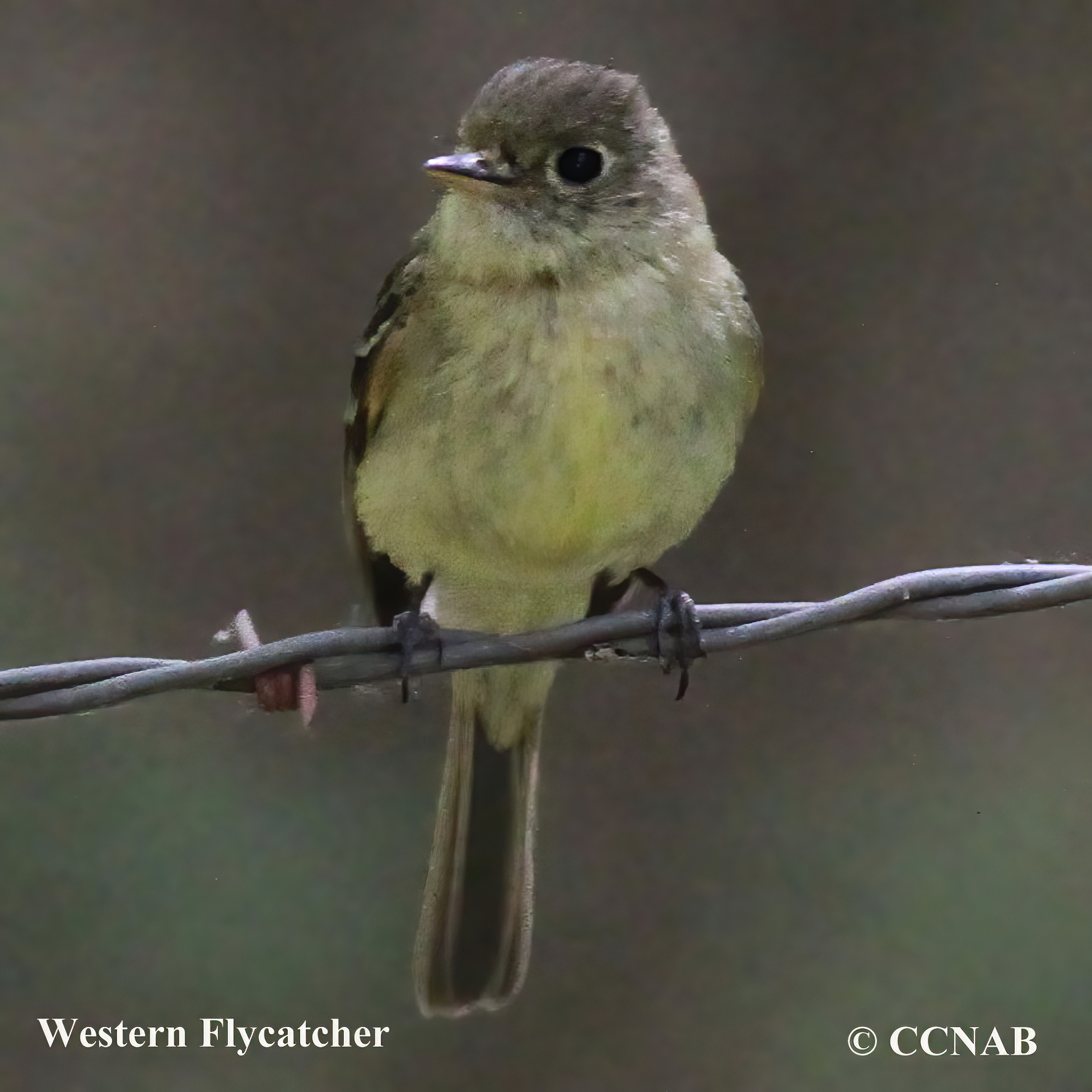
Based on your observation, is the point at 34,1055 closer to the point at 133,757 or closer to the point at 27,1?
the point at 133,757

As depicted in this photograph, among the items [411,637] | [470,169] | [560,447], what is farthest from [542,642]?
Answer: [470,169]

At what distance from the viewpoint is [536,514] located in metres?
1.79

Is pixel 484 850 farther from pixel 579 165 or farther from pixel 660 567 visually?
pixel 579 165

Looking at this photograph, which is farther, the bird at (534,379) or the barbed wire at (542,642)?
the bird at (534,379)

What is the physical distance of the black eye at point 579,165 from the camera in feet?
5.84

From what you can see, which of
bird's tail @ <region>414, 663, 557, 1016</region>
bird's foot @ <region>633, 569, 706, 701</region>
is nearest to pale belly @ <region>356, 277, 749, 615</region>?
bird's foot @ <region>633, 569, 706, 701</region>

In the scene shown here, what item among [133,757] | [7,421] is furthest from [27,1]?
[133,757]

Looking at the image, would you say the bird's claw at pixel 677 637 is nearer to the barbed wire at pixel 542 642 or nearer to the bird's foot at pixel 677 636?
the bird's foot at pixel 677 636

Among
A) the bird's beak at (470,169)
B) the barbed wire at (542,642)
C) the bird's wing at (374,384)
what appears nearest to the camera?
the barbed wire at (542,642)

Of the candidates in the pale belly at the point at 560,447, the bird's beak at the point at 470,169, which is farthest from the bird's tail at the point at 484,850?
the bird's beak at the point at 470,169

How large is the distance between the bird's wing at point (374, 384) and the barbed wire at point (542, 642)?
0.47m

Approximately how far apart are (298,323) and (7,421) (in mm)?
553

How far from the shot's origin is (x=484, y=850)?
79.4 inches

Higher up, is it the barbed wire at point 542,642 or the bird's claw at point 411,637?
the bird's claw at point 411,637
